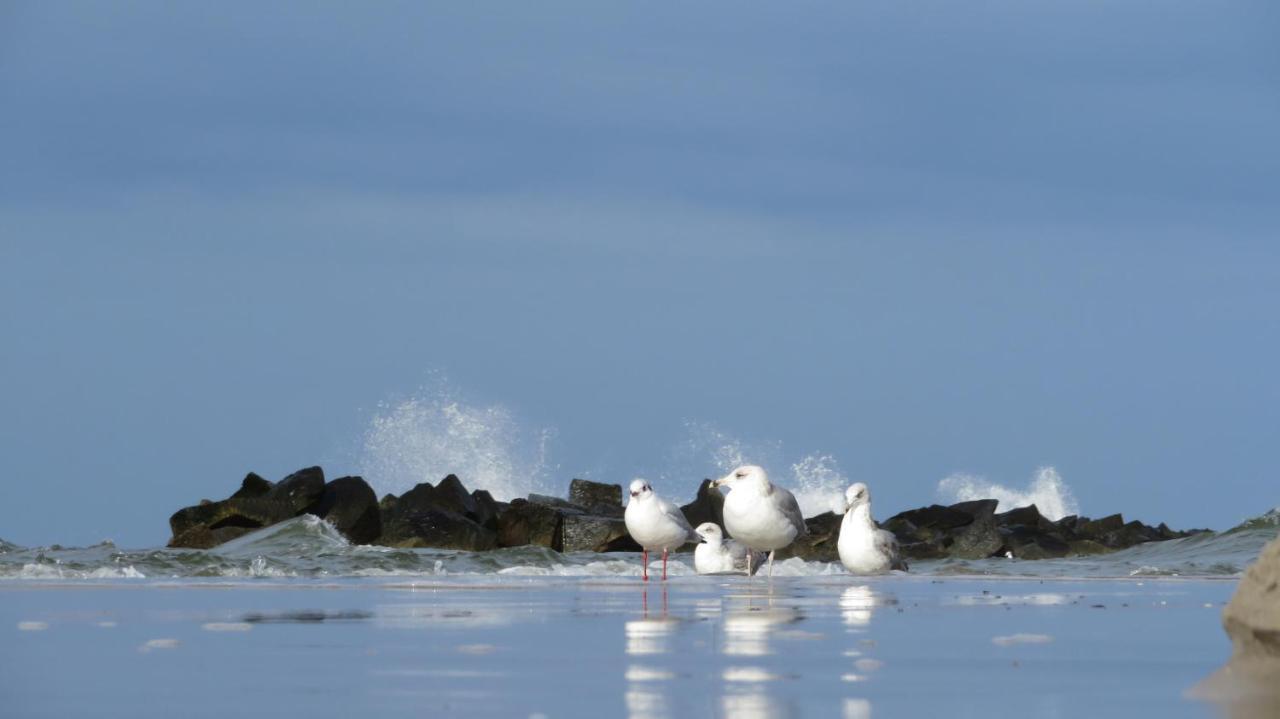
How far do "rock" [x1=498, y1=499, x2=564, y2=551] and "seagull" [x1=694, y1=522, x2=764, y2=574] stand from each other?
637 centimetres

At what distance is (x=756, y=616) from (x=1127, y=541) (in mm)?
23218

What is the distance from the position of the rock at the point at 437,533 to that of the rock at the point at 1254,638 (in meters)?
20.0

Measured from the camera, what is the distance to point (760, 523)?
55.3 ft

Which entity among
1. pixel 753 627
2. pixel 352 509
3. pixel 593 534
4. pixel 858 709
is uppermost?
pixel 352 509

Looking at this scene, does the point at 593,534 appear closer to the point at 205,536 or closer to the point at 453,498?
the point at 453,498

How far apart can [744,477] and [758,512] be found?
0.62 m

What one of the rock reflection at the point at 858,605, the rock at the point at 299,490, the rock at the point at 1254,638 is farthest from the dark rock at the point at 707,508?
the rock at the point at 1254,638

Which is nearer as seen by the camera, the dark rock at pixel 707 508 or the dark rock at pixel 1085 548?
the dark rock at pixel 707 508

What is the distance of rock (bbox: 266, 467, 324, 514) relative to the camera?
1041 inches

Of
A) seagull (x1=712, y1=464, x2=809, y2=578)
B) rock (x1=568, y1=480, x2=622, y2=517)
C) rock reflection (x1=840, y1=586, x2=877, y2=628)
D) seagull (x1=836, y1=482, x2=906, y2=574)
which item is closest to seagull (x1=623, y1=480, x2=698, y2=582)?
seagull (x1=712, y1=464, x2=809, y2=578)

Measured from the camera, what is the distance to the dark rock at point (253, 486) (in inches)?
1062

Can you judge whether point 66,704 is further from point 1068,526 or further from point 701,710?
point 1068,526

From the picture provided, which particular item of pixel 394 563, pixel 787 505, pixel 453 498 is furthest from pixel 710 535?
pixel 453 498

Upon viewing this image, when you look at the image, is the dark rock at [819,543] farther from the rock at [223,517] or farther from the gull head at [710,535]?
the rock at [223,517]
